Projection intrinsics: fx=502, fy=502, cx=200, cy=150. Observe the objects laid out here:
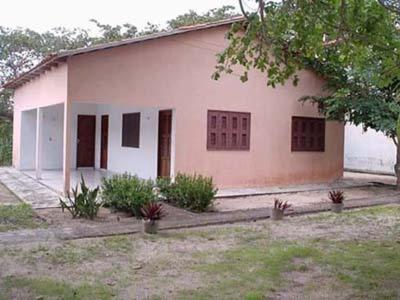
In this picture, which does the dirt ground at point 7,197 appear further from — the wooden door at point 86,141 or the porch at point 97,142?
the wooden door at point 86,141

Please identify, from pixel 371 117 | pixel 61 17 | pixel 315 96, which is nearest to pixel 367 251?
pixel 371 117

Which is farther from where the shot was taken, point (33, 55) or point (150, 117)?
point (33, 55)

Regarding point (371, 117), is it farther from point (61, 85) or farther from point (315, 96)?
point (61, 85)

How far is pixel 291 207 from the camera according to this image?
11.0m

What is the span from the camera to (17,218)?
916cm

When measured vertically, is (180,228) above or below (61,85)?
below

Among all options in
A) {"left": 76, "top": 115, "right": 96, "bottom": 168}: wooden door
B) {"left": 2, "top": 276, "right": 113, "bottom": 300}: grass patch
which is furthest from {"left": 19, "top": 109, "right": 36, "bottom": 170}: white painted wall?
{"left": 2, "top": 276, "right": 113, "bottom": 300}: grass patch

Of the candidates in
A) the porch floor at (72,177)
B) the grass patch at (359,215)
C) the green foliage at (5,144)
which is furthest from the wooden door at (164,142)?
the green foliage at (5,144)

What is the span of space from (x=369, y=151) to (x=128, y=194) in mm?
15250

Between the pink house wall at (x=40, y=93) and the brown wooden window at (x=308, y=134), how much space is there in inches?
286

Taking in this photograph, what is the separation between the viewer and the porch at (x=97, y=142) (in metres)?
14.8

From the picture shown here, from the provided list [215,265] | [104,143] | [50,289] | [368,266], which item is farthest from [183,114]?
[50,289]

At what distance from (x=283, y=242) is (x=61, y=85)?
7027mm

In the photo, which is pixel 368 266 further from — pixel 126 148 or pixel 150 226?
pixel 126 148
